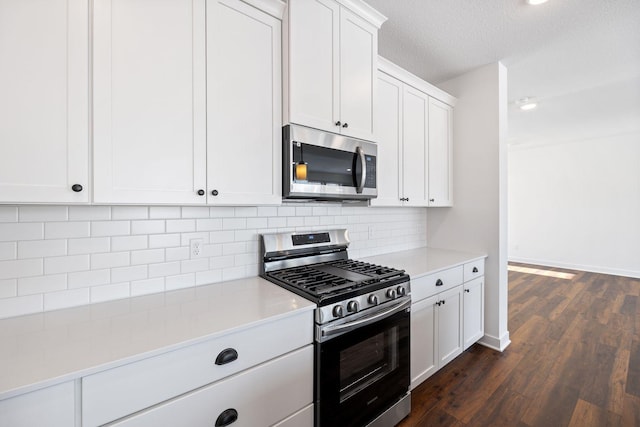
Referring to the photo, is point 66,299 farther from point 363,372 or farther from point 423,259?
point 423,259

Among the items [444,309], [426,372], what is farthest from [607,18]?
[426,372]

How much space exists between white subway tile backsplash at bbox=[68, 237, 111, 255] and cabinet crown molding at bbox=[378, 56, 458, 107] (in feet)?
7.08

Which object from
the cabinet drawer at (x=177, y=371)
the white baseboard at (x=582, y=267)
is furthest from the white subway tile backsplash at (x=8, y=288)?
the white baseboard at (x=582, y=267)

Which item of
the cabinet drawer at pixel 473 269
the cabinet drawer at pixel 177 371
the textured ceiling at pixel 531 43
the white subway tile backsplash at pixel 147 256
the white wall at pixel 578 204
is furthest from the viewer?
the white wall at pixel 578 204

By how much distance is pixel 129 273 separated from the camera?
1.46 meters

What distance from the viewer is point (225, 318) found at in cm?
120

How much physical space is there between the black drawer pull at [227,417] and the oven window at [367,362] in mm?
562

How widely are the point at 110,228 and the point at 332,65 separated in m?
1.55

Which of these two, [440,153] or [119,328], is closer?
[119,328]

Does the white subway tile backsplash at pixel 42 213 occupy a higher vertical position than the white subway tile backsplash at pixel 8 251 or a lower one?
higher

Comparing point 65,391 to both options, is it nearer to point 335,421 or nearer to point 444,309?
point 335,421

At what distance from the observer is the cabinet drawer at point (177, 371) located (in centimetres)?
89

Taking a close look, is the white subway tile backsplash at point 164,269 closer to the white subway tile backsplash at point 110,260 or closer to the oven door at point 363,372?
the white subway tile backsplash at point 110,260

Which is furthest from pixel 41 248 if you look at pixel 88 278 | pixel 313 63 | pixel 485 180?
pixel 485 180
